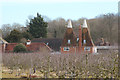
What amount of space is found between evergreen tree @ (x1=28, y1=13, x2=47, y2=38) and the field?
740 centimetres

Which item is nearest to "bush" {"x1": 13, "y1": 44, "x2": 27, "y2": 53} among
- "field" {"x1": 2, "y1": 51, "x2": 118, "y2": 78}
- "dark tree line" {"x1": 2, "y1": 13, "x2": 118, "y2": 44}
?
"dark tree line" {"x1": 2, "y1": 13, "x2": 118, "y2": 44}

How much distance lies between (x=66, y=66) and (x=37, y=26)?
10216 mm

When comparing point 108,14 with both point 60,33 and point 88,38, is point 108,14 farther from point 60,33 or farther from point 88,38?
point 60,33

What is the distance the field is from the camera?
9.62m

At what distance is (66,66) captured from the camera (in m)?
10.5

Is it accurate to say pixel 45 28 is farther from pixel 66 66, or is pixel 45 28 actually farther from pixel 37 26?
pixel 66 66

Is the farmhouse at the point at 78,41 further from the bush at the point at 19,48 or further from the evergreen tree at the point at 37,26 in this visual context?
the bush at the point at 19,48

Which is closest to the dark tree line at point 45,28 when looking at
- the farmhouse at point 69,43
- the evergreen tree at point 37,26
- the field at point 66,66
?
the evergreen tree at point 37,26

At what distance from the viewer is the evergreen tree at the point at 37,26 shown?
64.8 ft

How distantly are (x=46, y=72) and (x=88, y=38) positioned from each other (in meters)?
9.31

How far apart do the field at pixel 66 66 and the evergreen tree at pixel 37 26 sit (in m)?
7.40

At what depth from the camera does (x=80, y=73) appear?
9.72 metres

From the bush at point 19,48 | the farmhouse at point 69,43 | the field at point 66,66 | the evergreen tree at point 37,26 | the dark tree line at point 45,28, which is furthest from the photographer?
the evergreen tree at point 37,26

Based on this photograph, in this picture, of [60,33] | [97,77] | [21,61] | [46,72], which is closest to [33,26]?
[60,33]
